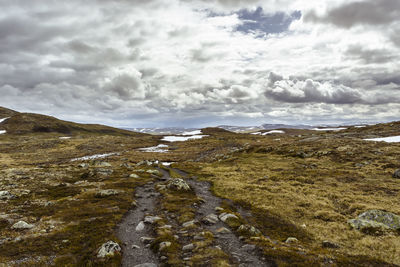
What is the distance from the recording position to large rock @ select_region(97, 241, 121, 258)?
13.7 m

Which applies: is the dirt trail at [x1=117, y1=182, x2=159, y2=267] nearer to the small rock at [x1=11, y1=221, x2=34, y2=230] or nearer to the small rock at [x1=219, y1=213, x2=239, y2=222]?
the small rock at [x1=219, y1=213, x2=239, y2=222]

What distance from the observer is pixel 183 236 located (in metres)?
17.9

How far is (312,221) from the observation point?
2281 centimetres

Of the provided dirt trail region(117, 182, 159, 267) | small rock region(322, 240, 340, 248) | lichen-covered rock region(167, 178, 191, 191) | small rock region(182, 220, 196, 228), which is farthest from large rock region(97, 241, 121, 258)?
lichen-covered rock region(167, 178, 191, 191)

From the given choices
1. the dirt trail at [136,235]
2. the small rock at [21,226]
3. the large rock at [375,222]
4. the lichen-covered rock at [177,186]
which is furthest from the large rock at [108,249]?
the large rock at [375,222]

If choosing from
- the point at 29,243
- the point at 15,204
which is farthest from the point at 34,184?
the point at 29,243

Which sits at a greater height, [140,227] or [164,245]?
[164,245]

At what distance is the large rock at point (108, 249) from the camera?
13.7m

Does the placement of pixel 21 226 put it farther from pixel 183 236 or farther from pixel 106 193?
pixel 183 236

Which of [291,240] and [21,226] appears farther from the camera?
[21,226]

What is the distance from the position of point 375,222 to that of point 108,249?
2431 centimetres

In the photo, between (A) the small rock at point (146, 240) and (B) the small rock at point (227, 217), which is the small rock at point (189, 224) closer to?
(B) the small rock at point (227, 217)

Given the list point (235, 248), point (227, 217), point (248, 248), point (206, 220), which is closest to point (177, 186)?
point (206, 220)

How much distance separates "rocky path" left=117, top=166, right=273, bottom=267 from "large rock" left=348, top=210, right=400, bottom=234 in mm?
12327
